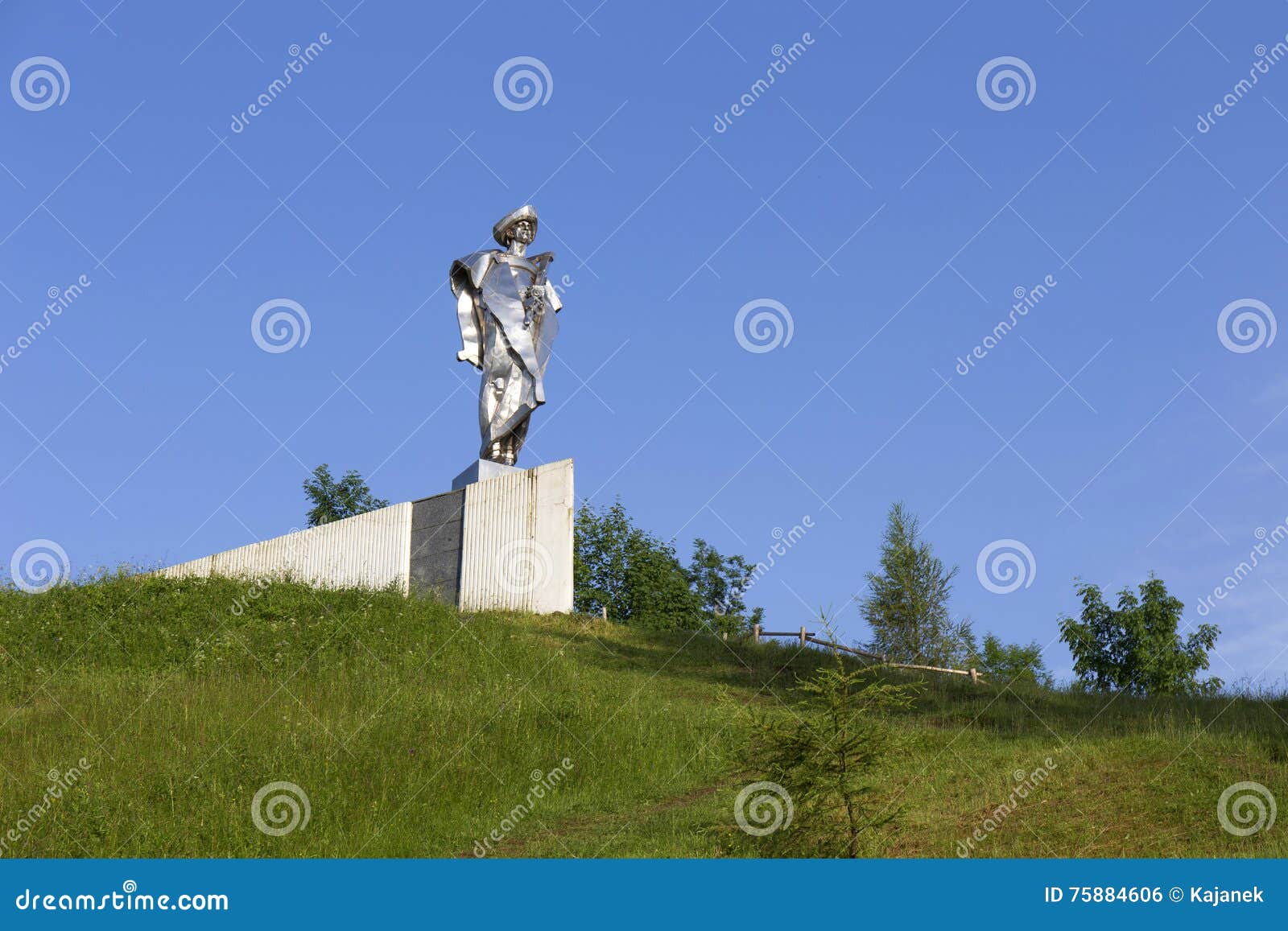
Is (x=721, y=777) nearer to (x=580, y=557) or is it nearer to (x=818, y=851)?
(x=818, y=851)

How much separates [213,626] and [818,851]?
11.2 m

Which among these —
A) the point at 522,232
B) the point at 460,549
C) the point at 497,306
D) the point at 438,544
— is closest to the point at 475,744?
the point at 460,549

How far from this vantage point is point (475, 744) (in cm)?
1259

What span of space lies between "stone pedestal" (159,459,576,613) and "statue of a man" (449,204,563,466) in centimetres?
96

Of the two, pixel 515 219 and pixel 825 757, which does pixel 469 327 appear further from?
pixel 825 757

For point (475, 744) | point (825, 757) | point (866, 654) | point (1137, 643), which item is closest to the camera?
point (825, 757)

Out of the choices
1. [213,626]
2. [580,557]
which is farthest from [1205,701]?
[580,557]

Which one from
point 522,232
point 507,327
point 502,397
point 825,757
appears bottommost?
point 825,757

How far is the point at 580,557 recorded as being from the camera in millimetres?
35500

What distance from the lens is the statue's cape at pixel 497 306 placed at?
22375mm

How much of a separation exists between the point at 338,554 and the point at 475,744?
1005 cm

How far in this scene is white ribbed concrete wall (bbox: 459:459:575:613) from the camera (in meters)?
20.7

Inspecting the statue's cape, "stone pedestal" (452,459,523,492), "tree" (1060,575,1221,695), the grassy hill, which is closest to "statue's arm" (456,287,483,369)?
the statue's cape

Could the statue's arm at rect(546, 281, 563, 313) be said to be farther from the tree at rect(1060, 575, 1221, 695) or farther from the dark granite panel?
the tree at rect(1060, 575, 1221, 695)
